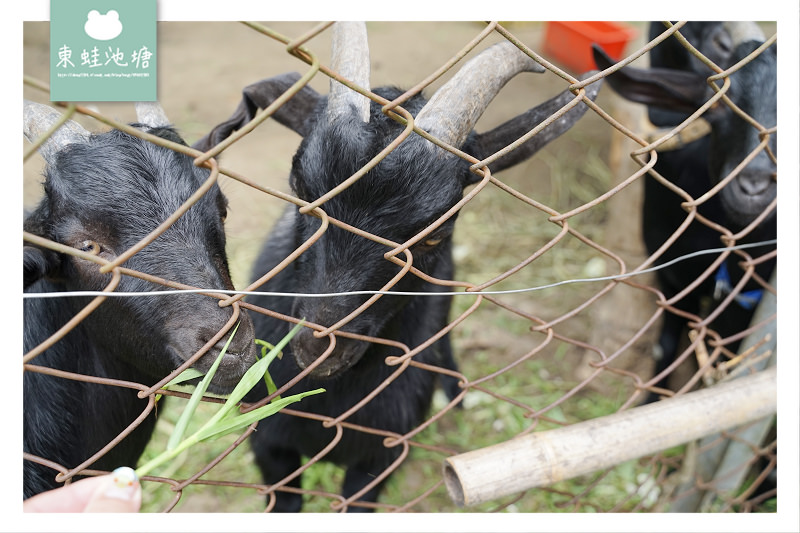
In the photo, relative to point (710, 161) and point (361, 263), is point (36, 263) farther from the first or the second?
point (710, 161)

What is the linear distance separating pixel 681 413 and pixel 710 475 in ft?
4.04

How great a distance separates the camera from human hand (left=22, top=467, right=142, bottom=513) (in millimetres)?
1163

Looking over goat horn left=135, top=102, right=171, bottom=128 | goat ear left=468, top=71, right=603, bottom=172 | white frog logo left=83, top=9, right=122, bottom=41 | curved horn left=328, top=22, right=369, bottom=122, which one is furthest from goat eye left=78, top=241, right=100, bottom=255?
goat ear left=468, top=71, right=603, bottom=172

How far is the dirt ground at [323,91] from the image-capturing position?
4.59 metres

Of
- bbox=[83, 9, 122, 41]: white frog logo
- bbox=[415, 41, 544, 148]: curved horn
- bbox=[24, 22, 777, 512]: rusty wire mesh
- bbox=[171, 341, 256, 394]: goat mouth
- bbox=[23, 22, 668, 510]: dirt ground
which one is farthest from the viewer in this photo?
bbox=[23, 22, 668, 510]: dirt ground

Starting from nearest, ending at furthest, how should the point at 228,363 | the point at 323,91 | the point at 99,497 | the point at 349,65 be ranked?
1. the point at 99,497
2. the point at 228,363
3. the point at 349,65
4. the point at 323,91

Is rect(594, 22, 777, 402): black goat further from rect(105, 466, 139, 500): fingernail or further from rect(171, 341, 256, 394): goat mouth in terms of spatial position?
rect(105, 466, 139, 500): fingernail

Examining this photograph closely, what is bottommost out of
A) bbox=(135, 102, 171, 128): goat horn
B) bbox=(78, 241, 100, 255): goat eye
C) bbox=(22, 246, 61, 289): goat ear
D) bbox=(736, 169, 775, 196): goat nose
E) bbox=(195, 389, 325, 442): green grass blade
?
bbox=(195, 389, 325, 442): green grass blade

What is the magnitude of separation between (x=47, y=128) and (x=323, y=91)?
4.99m

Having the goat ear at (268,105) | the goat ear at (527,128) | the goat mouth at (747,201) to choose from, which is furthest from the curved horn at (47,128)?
the goat mouth at (747,201)

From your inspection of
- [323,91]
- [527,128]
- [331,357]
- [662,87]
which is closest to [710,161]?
[662,87]

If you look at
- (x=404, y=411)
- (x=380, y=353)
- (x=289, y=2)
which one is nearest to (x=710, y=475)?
(x=404, y=411)

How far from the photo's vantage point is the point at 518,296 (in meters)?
5.19
